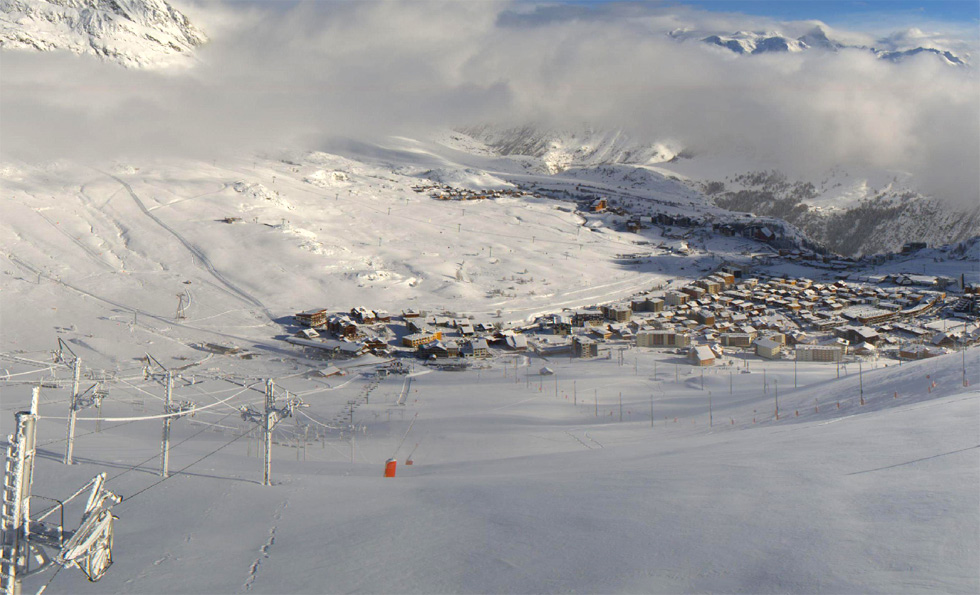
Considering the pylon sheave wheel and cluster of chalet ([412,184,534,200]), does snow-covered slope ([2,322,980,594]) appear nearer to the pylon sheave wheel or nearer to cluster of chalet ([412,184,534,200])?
the pylon sheave wheel

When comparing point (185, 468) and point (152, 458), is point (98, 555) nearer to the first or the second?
point (185, 468)

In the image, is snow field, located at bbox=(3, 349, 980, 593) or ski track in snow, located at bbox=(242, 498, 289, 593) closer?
snow field, located at bbox=(3, 349, 980, 593)

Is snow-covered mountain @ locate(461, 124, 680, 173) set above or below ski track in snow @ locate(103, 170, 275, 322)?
above

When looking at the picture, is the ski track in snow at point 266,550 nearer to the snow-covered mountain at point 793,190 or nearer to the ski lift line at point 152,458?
the ski lift line at point 152,458

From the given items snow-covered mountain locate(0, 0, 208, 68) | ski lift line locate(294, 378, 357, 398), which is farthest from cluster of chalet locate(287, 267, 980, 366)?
snow-covered mountain locate(0, 0, 208, 68)

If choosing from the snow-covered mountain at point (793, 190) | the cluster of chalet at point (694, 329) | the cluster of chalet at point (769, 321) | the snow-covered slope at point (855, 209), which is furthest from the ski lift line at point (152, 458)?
the snow-covered slope at point (855, 209)

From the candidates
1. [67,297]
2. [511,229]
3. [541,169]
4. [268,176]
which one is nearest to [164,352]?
[67,297]
